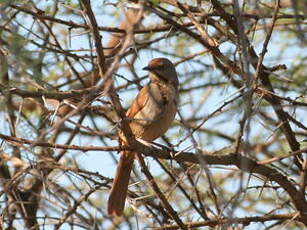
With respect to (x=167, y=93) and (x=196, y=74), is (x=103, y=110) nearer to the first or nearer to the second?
(x=167, y=93)

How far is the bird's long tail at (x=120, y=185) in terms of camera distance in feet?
18.3

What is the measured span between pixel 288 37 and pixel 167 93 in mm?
2127

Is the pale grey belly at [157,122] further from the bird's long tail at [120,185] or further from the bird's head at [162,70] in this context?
the bird's head at [162,70]

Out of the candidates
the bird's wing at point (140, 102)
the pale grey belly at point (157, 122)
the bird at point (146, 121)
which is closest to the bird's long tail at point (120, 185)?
the bird at point (146, 121)

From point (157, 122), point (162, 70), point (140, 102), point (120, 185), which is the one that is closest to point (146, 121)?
point (157, 122)

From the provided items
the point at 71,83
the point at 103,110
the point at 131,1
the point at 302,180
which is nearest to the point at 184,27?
the point at 131,1

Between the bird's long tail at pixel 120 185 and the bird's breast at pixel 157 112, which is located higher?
the bird's breast at pixel 157 112

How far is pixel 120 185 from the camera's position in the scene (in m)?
5.64

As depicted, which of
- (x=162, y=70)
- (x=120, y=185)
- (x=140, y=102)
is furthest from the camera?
(x=162, y=70)

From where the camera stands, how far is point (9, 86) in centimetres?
459

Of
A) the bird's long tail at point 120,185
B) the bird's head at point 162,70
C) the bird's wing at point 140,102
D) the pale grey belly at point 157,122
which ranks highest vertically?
the bird's head at point 162,70

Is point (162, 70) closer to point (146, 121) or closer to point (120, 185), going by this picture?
point (146, 121)

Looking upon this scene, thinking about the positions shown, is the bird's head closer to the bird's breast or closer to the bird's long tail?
the bird's breast

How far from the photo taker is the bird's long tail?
5.57m
